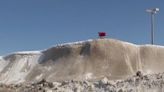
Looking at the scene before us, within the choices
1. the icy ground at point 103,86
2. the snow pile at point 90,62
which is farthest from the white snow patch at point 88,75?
the icy ground at point 103,86

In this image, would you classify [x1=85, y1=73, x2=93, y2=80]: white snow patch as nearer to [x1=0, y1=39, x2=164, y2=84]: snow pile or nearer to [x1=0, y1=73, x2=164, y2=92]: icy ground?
[x1=0, y1=39, x2=164, y2=84]: snow pile

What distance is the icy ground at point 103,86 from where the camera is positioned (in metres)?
40.9

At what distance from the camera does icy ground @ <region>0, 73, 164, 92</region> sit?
4088 cm

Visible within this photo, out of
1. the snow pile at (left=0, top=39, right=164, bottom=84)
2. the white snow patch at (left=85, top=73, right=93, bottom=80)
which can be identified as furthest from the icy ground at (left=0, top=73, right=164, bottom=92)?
the white snow patch at (left=85, top=73, right=93, bottom=80)

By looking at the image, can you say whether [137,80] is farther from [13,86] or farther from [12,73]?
[12,73]

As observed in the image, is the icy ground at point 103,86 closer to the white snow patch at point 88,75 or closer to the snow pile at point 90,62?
the snow pile at point 90,62

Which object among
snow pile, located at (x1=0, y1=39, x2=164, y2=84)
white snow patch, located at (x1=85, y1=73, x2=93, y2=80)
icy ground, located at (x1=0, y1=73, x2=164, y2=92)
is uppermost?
snow pile, located at (x1=0, y1=39, x2=164, y2=84)

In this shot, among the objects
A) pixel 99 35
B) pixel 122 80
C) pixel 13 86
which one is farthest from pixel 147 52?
pixel 13 86

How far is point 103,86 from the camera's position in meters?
43.1

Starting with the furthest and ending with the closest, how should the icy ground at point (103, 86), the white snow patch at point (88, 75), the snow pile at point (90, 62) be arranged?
the snow pile at point (90, 62) → the white snow patch at point (88, 75) → the icy ground at point (103, 86)

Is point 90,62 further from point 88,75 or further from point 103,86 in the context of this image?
point 103,86

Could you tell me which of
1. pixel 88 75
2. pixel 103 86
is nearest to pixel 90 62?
pixel 88 75

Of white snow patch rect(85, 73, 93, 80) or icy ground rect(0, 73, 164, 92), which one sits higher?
white snow patch rect(85, 73, 93, 80)

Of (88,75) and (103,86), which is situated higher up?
(88,75)
